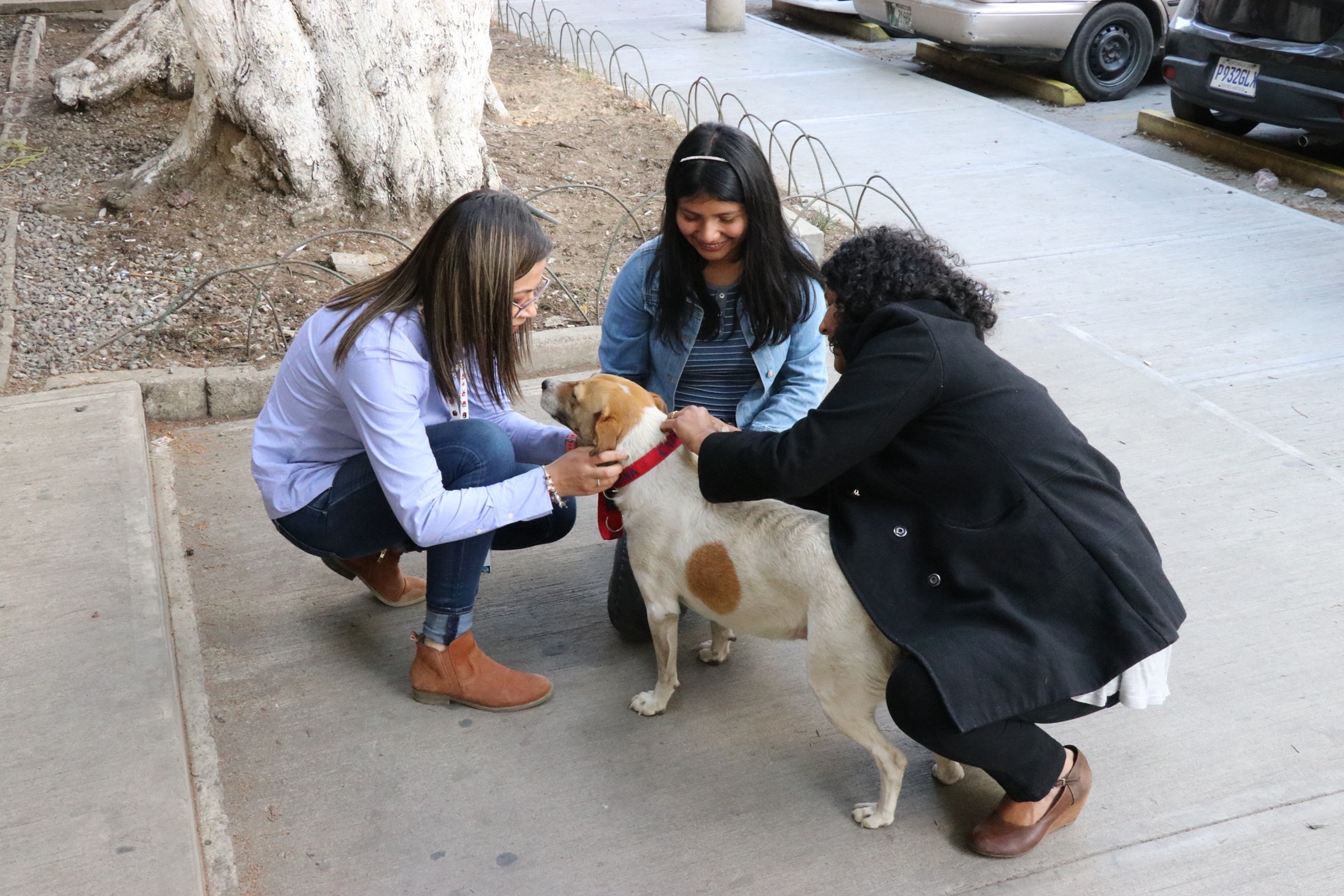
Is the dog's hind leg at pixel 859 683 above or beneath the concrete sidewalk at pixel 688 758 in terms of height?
above

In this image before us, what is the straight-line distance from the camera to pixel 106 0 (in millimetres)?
12703

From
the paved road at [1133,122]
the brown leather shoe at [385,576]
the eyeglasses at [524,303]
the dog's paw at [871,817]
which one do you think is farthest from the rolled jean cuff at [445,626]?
the paved road at [1133,122]

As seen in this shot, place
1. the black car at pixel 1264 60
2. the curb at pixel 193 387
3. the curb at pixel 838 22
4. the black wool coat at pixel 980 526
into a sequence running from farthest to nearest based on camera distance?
the curb at pixel 838 22
the black car at pixel 1264 60
the curb at pixel 193 387
the black wool coat at pixel 980 526

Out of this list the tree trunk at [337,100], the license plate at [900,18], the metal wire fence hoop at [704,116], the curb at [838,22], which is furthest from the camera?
the curb at [838,22]

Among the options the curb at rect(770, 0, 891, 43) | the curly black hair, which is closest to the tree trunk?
the curly black hair

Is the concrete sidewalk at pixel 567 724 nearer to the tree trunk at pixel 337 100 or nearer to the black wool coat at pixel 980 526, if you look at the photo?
the black wool coat at pixel 980 526

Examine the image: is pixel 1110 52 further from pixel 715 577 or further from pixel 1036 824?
→ pixel 1036 824

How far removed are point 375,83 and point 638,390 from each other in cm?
408

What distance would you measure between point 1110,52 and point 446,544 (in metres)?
9.82

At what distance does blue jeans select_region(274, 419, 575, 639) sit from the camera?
118 inches

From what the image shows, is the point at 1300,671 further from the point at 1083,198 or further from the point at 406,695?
the point at 1083,198

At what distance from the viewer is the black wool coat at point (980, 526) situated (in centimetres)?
236

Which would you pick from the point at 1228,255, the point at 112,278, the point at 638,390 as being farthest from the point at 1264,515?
the point at 112,278

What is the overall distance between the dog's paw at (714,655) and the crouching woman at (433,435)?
0.51m
